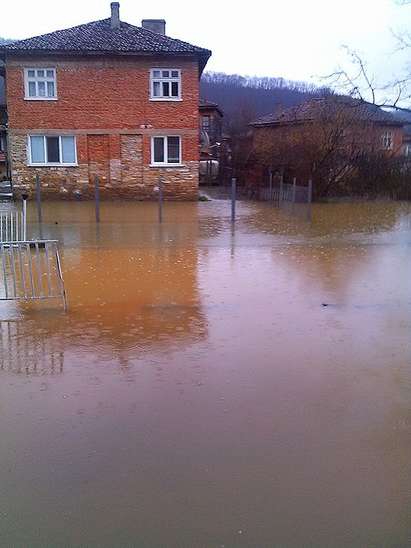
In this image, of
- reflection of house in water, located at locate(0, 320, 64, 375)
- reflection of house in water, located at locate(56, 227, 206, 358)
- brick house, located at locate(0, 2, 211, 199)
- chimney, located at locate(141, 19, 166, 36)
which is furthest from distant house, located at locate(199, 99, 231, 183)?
reflection of house in water, located at locate(0, 320, 64, 375)

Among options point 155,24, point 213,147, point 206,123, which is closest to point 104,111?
point 155,24

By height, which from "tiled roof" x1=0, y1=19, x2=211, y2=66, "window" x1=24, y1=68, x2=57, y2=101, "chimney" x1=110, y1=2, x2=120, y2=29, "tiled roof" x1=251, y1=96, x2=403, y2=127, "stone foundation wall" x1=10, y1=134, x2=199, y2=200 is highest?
"chimney" x1=110, y1=2, x2=120, y2=29

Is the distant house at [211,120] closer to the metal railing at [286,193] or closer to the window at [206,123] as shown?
the window at [206,123]

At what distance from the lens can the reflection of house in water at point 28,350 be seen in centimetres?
536

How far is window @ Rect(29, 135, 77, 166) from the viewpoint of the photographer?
25141 millimetres

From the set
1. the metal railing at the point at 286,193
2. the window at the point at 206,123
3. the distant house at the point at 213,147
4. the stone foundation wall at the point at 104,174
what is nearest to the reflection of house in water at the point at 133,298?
the metal railing at the point at 286,193

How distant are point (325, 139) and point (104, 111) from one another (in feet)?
33.5

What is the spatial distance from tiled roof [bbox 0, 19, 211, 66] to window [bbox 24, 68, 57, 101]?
0.90 metres

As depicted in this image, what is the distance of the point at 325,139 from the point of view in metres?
26.5

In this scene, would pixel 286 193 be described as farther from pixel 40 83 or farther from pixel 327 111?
pixel 40 83

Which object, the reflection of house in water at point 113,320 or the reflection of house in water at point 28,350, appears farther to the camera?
the reflection of house in water at point 113,320

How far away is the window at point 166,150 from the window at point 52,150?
356cm

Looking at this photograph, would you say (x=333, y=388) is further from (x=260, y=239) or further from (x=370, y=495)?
(x=260, y=239)

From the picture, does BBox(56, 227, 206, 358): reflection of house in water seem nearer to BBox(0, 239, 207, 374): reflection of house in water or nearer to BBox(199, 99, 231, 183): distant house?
BBox(0, 239, 207, 374): reflection of house in water
